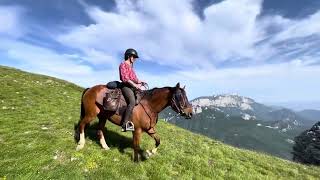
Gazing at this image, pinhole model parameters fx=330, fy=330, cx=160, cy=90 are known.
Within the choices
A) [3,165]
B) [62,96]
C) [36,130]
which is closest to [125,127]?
[3,165]

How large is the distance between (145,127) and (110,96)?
7.78 feet

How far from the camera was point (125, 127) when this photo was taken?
15578mm

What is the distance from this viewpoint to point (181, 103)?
15.5 meters

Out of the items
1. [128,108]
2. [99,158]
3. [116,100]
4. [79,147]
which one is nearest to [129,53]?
[116,100]

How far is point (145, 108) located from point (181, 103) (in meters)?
1.87

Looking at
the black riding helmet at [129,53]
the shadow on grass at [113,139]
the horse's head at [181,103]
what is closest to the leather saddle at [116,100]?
the black riding helmet at [129,53]

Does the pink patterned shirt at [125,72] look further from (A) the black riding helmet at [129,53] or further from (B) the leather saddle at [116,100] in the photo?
(B) the leather saddle at [116,100]

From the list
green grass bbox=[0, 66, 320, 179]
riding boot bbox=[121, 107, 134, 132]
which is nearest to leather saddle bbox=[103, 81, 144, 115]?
riding boot bbox=[121, 107, 134, 132]

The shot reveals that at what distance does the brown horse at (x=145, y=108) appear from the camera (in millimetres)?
15583

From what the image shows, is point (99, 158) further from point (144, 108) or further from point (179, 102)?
point (179, 102)

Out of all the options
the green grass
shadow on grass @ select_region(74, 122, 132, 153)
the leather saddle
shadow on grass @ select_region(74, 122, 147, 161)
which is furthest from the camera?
shadow on grass @ select_region(74, 122, 132, 153)

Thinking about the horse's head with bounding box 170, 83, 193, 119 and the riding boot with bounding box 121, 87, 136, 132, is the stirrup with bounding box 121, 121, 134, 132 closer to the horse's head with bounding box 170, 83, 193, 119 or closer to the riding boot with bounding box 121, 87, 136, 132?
the riding boot with bounding box 121, 87, 136, 132

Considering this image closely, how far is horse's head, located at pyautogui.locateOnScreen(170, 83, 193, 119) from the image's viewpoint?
1541 cm

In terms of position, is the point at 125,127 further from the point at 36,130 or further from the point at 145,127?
the point at 36,130
